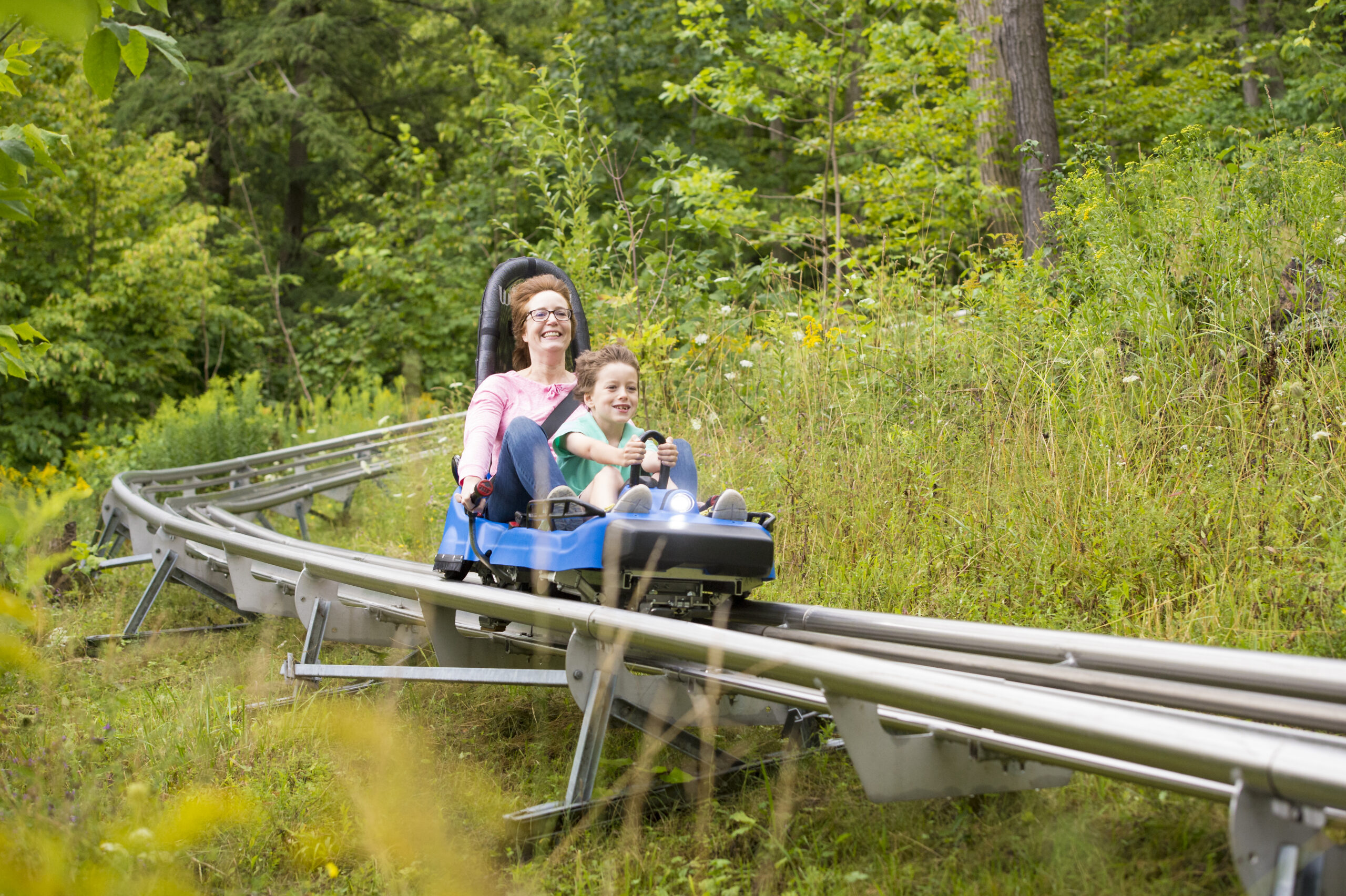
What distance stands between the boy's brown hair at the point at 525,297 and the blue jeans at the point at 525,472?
0.92 metres

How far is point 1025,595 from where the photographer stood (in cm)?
382

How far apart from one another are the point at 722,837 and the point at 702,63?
13.9 meters

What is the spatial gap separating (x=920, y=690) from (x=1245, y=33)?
63.0 ft

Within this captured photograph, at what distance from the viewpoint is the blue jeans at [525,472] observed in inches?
142

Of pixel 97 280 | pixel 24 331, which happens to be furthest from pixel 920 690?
pixel 97 280

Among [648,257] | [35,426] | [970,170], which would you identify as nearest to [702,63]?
[970,170]

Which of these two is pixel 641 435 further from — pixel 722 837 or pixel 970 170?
pixel 970 170


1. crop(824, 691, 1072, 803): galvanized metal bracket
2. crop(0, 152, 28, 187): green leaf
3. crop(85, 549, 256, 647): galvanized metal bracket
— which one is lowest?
crop(85, 549, 256, 647): galvanized metal bracket

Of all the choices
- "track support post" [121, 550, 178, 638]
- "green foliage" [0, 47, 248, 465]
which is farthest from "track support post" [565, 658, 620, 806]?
"green foliage" [0, 47, 248, 465]

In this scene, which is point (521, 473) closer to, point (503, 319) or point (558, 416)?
point (558, 416)

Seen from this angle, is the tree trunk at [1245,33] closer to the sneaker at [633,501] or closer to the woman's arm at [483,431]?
the woman's arm at [483,431]

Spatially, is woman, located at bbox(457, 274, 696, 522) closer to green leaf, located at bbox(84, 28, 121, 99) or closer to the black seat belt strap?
the black seat belt strap

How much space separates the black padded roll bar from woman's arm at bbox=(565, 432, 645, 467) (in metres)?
0.84

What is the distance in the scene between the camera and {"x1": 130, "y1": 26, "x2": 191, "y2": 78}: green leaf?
1.90 metres
